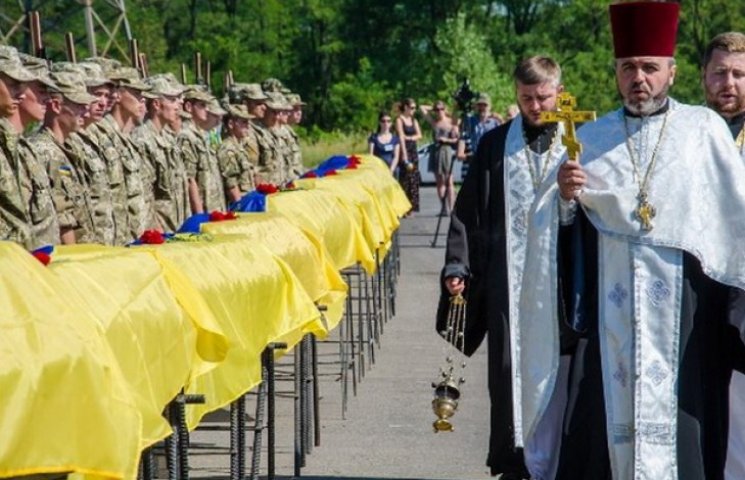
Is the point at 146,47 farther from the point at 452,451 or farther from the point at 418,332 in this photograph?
the point at 452,451

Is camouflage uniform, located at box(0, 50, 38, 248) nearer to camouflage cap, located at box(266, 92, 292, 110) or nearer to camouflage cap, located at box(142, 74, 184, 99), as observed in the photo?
camouflage cap, located at box(142, 74, 184, 99)

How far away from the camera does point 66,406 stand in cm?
570

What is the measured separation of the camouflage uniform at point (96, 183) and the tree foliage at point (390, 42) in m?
59.4

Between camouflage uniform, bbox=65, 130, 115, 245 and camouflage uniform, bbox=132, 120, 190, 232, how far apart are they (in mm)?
1985

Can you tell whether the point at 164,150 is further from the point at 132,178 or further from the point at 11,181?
the point at 11,181

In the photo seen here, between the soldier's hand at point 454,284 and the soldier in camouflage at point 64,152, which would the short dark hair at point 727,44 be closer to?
the soldier's hand at point 454,284

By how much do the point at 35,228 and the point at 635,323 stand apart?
4061 millimetres

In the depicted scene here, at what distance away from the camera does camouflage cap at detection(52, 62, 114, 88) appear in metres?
13.8

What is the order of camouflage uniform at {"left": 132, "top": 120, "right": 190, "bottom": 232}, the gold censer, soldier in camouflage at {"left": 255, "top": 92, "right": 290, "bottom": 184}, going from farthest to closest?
soldier in camouflage at {"left": 255, "top": 92, "right": 290, "bottom": 184} → camouflage uniform at {"left": 132, "top": 120, "right": 190, "bottom": 232} → the gold censer

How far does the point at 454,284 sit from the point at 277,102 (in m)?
14.3

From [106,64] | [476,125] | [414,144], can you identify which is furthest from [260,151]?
[414,144]

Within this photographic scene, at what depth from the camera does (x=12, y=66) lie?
36.4 ft

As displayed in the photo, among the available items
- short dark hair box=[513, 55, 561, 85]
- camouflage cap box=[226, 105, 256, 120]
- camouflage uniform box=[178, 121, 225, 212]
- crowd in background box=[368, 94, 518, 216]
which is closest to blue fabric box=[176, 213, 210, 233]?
short dark hair box=[513, 55, 561, 85]

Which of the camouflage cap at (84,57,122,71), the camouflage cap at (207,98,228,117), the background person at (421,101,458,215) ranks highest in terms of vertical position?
the camouflage cap at (84,57,122,71)
